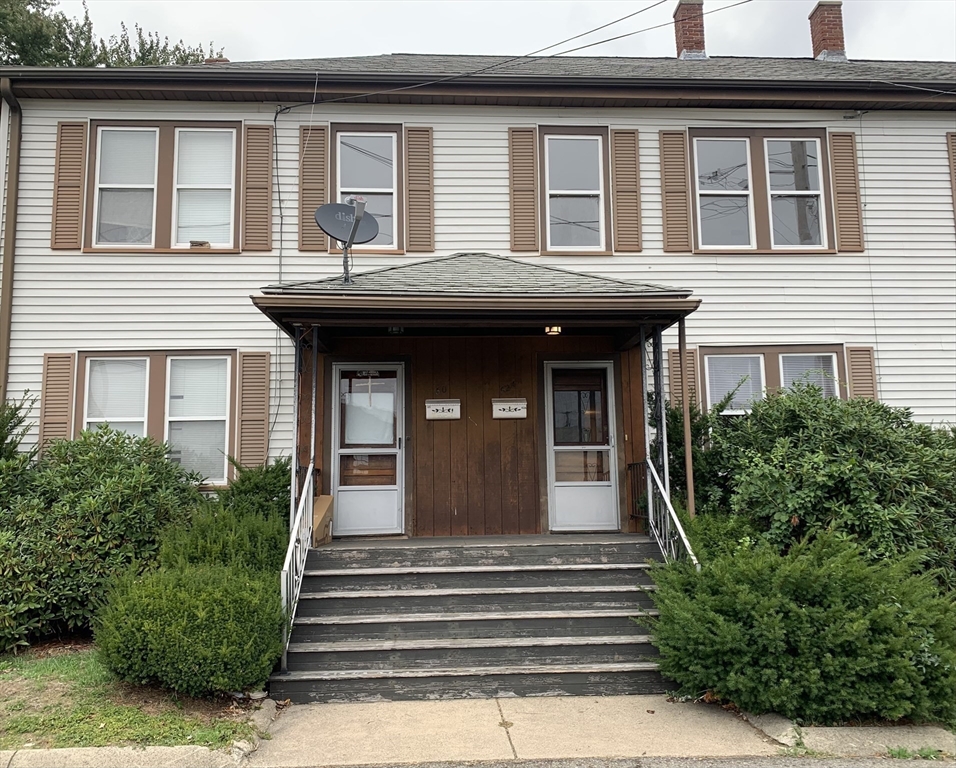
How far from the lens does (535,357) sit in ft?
29.5

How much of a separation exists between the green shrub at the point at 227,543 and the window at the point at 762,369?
5.61 metres

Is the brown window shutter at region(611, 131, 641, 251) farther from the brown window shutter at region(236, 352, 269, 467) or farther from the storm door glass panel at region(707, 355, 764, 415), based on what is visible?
the brown window shutter at region(236, 352, 269, 467)

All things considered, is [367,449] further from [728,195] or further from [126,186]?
[728,195]

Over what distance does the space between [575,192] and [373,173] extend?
2.66 metres

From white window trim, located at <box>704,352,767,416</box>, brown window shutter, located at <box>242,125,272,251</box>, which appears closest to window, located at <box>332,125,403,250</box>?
brown window shutter, located at <box>242,125,272,251</box>

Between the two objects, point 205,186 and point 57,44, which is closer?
point 205,186

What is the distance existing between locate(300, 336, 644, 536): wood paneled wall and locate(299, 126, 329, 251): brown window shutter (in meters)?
1.47

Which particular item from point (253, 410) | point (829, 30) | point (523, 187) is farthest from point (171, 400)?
point (829, 30)

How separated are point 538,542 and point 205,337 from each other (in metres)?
4.78

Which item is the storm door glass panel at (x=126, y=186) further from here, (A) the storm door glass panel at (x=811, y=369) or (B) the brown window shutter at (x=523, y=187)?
(A) the storm door glass panel at (x=811, y=369)

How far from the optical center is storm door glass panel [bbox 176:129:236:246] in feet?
30.0

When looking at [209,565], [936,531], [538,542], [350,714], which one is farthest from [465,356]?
[936,531]

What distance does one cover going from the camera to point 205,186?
30.2 feet

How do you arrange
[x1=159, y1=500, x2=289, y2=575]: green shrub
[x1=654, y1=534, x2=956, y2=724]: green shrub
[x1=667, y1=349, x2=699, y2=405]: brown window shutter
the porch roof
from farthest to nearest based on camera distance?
[x1=667, y1=349, x2=699, y2=405]: brown window shutter, the porch roof, [x1=159, y1=500, x2=289, y2=575]: green shrub, [x1=654, y1=534, x2=956, y2=724]: green shrub
